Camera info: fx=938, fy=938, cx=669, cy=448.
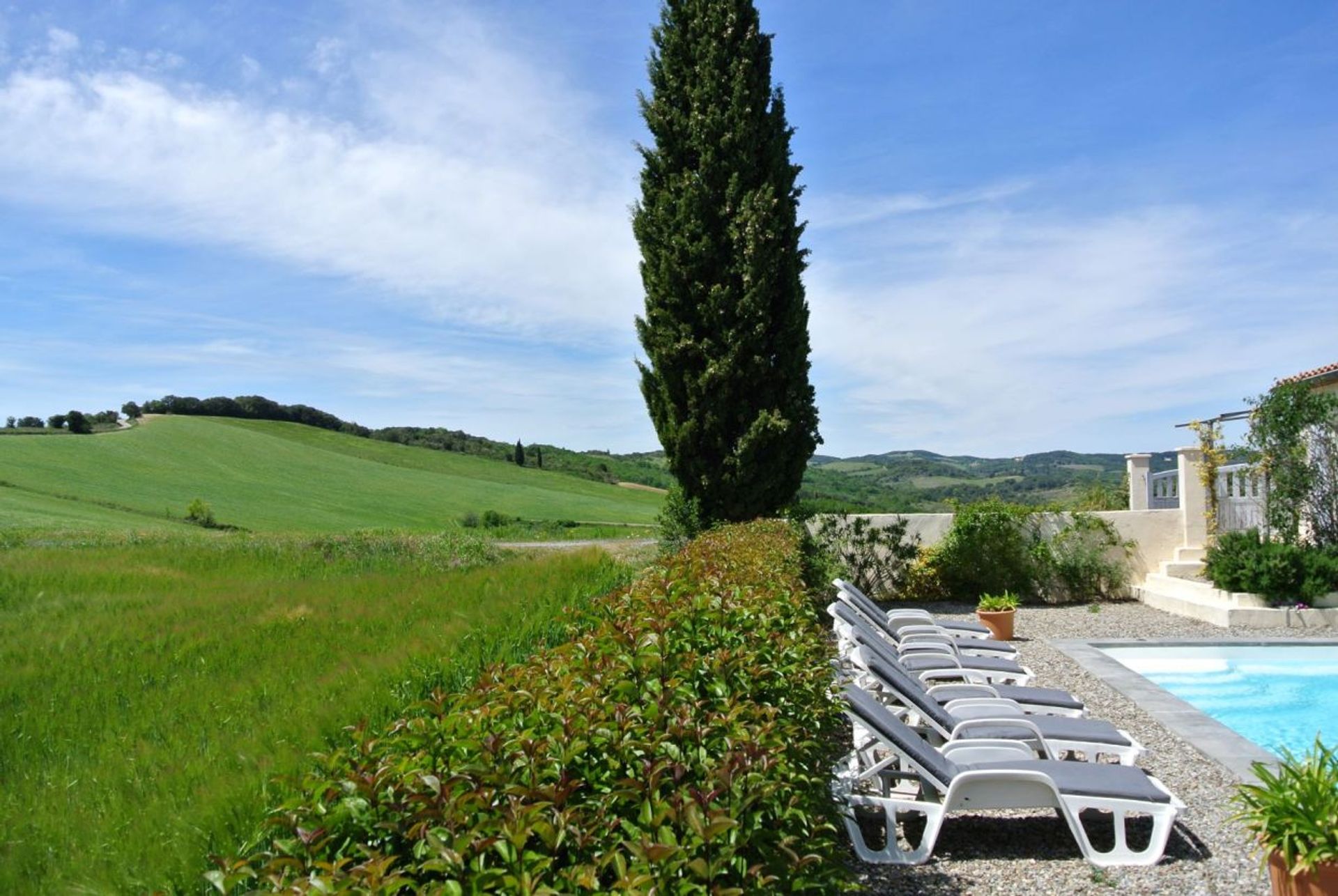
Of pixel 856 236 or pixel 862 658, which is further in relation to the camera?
pixel 856 236

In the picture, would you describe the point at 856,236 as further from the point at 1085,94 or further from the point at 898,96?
the point at 1085,94

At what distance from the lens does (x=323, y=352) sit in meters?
39.1

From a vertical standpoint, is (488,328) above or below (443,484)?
above

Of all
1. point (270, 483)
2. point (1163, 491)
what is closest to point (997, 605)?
point (1163, 491)

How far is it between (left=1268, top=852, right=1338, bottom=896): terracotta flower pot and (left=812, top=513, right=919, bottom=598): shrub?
11089 millimetres

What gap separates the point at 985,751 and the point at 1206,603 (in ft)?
31.4

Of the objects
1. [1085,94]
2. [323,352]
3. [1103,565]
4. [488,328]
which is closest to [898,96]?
[1085,94]

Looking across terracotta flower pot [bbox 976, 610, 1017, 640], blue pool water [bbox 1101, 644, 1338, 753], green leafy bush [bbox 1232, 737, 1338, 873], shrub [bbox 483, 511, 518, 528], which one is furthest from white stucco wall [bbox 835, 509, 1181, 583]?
shrub [bbox 483, 511, 518, 528]

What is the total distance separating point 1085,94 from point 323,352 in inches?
1328

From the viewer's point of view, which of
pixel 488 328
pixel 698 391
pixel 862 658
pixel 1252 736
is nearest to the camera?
pixel 862 658

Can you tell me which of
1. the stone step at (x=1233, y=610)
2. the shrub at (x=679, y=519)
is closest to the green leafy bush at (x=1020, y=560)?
the stone step at (x=1233, y=610)

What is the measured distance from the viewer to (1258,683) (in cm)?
978

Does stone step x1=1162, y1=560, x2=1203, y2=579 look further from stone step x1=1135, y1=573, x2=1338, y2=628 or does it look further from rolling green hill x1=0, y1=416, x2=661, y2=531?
rolling green hill x1=0, y1=416, x2=661, y2=531

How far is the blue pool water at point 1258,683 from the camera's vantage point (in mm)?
8250
